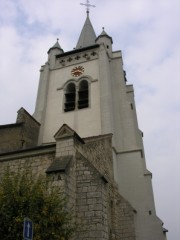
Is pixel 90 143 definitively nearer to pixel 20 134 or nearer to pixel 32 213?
pixel 32 213

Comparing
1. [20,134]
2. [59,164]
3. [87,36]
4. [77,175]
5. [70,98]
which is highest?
[87,36]

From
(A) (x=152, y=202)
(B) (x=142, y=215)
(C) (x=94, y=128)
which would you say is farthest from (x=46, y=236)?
(C) (x=94, y=128)

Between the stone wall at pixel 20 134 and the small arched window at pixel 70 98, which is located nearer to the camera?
the stone wall at pixel 20 134

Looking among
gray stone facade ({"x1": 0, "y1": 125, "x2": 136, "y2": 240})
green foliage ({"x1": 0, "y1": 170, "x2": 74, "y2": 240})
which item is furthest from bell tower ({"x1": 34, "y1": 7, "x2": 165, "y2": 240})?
green foliage ({"x1": 0, "y1": 170, "x2": 74, "y2": 240})

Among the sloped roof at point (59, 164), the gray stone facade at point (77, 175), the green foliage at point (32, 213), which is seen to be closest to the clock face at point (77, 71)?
the gray stone facade at point (77, 175)

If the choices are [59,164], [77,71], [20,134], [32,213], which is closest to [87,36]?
[77,71]

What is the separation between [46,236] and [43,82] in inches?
650

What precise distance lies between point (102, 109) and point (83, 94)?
9.61 ft

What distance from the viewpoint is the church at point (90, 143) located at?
32.4ft

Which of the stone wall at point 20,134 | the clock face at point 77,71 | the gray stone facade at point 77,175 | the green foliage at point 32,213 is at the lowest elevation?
the green foliage at point 32,213

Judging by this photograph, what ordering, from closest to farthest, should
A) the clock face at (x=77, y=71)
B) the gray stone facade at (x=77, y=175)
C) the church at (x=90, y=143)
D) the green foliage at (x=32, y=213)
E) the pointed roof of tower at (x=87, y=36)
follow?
the green foliage at (x=32, y=213)
the gray stone facade at (x=77, y=175)
the church at (x=90, y=143)
the clock face at (x=77, y=71)
the pointed roof of tower at (x=87, y=36)

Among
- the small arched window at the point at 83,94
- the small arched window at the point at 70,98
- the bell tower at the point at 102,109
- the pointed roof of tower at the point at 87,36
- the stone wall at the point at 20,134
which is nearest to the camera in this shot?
the bell tower at the point at 102,109

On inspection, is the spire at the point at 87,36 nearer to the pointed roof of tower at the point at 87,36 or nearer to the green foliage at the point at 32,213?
the pointed roof of tower at the point at 87,36

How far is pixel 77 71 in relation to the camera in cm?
2253
